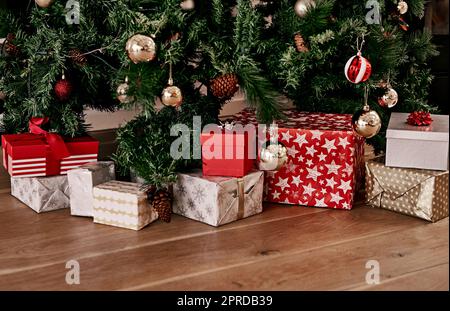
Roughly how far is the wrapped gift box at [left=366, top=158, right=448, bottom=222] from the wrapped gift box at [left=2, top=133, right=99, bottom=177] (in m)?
0.67

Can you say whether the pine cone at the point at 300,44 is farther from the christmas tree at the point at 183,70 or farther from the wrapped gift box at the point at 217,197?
the wrapped gift box at the point at 217,197

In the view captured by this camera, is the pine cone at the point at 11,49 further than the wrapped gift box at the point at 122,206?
Yes

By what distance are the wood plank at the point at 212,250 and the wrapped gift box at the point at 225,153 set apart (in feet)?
0.43

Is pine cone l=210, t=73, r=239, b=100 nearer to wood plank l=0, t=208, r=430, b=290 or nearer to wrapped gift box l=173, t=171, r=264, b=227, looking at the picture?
wrapped gift box l=173, t=171, r=264, b=227

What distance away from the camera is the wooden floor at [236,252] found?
1.05 m

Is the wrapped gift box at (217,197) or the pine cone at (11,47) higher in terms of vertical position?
the pine cone at (11,47)

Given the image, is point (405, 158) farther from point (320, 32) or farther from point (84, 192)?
point (84, 192)

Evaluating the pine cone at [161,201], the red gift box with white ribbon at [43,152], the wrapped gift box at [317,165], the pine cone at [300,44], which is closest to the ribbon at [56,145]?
the red gift box with white ribbon at [43,152]

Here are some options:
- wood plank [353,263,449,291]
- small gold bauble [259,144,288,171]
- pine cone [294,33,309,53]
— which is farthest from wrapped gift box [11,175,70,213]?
wood plank [353,263,449,291]

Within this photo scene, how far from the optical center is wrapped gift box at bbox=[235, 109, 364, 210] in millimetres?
1360

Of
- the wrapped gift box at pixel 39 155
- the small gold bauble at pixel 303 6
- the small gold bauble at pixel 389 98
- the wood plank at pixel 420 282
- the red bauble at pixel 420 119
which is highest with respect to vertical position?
the small gold bauble at pixel 303 6

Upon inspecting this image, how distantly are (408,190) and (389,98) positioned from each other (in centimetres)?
34
